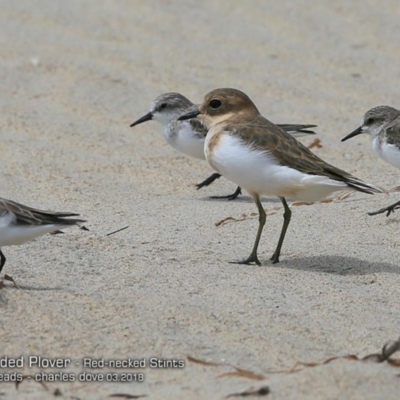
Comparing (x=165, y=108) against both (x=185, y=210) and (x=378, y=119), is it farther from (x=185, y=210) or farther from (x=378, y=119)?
(x=378, y=119)

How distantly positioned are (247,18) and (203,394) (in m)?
8.85

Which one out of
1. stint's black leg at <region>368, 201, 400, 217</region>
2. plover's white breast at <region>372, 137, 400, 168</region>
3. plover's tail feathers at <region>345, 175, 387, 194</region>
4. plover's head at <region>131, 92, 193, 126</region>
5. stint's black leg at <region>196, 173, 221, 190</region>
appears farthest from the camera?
plover's head at <region>131, 92, 193, 126</region>

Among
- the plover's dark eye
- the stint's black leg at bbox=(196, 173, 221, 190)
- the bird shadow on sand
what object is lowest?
the stint's black leg at bbox=(196, 173, 221, 190)

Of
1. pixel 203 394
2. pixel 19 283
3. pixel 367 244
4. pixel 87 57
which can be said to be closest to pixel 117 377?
pixel 203 394

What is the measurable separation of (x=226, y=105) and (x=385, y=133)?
5.59 feet

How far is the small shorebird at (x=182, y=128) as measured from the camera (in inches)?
351

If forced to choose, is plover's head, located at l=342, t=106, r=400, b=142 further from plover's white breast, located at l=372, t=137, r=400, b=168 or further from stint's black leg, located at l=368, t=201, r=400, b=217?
stint's black leg, located at l=368, t=201, r=400, b=217

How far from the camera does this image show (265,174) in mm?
6270

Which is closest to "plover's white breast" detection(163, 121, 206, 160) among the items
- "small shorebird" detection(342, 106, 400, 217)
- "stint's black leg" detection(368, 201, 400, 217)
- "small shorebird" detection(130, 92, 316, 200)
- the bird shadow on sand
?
"small shorebird" detection(130, 92, 316, 200)

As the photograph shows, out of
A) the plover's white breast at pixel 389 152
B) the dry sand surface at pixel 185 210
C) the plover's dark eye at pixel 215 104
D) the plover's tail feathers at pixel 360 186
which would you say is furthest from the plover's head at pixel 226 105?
the plover's white breast at pixel 389 152

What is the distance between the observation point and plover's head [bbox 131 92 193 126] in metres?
9.61

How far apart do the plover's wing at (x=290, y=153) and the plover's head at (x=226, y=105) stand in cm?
38

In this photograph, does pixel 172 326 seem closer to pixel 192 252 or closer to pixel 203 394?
pixel 203 394

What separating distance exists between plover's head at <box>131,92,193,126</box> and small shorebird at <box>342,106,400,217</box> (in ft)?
6.33
